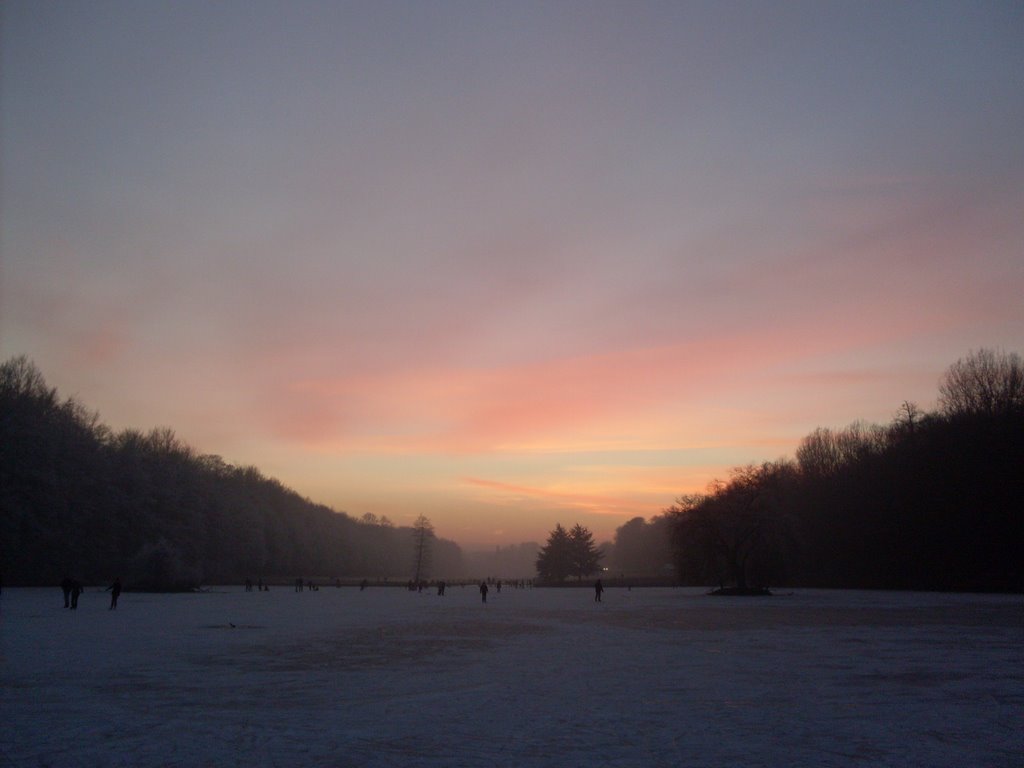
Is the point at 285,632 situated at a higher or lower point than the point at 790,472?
lower

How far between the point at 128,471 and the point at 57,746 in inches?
2949

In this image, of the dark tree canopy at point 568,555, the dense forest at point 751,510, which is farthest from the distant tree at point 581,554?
the dense forest at point 751,510

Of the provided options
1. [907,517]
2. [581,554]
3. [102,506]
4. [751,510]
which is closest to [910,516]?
[907,517]

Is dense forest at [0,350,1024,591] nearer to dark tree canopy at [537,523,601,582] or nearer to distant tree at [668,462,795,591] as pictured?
distant tree at [668,462,795,591]

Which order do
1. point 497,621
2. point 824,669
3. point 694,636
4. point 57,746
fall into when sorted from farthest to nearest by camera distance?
point 497,621 → point 694,636 → point 824,669 → point 57,746

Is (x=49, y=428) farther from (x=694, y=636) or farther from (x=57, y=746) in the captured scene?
(x=57, y=746)

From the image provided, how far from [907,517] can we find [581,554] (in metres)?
Answer: 49.9

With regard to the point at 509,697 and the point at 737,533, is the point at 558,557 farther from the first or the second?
the point at 509,697

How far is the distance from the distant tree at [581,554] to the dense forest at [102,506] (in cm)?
4643

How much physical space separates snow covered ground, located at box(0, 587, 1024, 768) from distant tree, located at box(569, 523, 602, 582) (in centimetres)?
8595

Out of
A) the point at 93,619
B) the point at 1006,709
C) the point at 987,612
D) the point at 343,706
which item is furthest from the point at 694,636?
the point at 93,619

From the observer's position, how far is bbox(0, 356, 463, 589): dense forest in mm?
60375

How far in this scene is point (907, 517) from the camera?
72.9 meters

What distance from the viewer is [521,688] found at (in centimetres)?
1498
